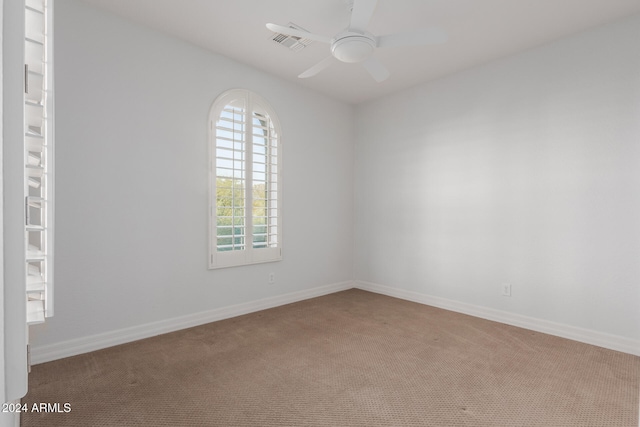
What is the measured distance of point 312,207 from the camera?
4.49m

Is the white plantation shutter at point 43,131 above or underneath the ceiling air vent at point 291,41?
underneath

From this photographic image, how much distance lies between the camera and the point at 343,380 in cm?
224

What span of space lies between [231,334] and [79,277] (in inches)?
52.5

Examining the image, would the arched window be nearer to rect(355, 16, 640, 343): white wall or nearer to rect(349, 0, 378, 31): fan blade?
rect(355, 16, 640, 343): white wall

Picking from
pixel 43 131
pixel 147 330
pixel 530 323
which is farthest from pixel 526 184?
pixel 147 330

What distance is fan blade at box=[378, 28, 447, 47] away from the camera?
219 cm

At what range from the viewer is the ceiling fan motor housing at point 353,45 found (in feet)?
7.45

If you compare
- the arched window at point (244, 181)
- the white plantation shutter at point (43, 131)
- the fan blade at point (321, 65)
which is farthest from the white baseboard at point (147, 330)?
the fan blade at point (321, 65)

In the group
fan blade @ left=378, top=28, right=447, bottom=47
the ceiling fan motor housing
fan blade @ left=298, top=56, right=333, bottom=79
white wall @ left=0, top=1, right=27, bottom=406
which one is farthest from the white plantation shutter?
fan blade @ left=298, top=56, right=333, bottom=79

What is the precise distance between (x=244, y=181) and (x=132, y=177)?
3.68 ft

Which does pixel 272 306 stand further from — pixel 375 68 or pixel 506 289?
pixel 375 68

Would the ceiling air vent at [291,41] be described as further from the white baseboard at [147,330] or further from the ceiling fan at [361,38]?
the white baseboard at [147,330]

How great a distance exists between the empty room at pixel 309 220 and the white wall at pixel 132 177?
2 cm

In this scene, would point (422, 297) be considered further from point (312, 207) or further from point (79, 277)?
point (79, 277)
